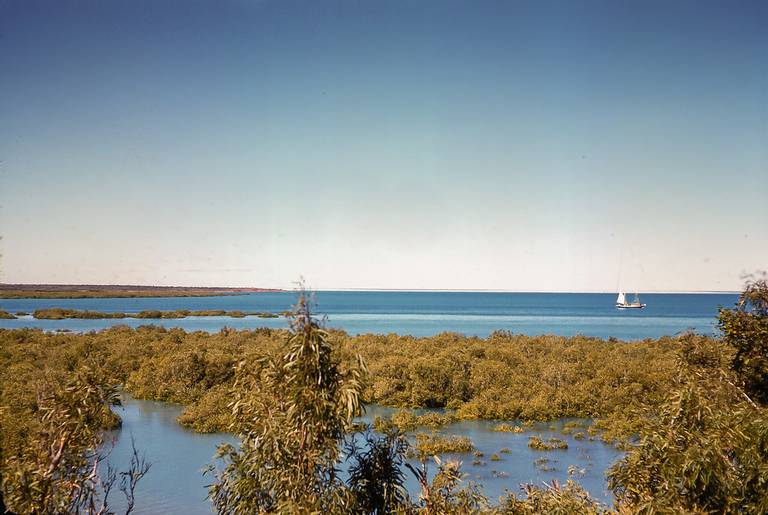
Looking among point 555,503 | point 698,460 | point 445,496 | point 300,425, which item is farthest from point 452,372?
point 300,425

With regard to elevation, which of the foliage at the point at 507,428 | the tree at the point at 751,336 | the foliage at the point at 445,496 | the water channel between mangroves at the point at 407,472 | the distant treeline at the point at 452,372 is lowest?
the water channel between mangroves at the point at 407,472

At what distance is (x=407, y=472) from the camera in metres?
26.3

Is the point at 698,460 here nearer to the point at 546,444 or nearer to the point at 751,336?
the point at 751,336

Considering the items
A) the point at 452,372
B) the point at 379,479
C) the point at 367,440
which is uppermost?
the point at 367,440

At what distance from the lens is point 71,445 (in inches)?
442

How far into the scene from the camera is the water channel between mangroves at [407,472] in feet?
79.4

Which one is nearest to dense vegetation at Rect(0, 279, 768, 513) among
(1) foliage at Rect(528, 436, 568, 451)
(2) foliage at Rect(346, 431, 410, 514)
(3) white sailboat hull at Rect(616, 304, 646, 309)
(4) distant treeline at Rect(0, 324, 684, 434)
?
(2) foliage at Rect(346, 431, 410, 514)

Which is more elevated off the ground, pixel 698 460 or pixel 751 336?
pixel 751 336

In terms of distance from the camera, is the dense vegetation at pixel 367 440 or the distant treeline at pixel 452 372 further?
the distant treeline at pixel 452 372

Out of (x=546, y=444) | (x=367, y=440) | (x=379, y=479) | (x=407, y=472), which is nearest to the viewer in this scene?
(x=379, y=479)

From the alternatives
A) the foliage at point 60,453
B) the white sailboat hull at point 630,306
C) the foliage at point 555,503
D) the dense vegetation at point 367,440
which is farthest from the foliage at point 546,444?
the white sailboat hull at point 630,306

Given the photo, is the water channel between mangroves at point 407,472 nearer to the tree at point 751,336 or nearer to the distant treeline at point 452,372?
the distant treeline at point 452,372

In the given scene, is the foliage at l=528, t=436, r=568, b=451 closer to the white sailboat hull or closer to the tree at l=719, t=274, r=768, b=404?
the tree at l=719, t=274, r=768, b=404

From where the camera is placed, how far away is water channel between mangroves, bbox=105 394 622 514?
2419 centimetres
